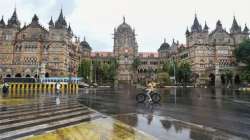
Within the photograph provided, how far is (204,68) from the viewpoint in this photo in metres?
86.1

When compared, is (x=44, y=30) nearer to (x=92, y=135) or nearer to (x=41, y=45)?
(x=41, y=45)

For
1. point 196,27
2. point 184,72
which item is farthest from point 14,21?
point 196,27

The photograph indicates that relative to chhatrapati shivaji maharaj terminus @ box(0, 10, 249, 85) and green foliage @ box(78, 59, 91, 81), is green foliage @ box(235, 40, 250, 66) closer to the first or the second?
chhatrapati shivaji maharaj terminus @ box(0, 10, 249, 85)

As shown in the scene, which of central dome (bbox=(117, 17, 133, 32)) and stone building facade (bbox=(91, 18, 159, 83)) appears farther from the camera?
central dome (bbox=(117, 17, 133, 32))

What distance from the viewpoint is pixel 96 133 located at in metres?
8.30

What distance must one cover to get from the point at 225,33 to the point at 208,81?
1981 centimetres

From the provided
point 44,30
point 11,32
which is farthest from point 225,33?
point 11,32

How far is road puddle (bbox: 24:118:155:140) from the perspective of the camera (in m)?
7.63

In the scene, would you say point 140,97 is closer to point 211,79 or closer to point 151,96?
point 151,96

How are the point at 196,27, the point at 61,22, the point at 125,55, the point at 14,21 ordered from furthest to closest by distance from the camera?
the point at 125,55, the point at 196,27, the point at 61,22, the point at 14,21

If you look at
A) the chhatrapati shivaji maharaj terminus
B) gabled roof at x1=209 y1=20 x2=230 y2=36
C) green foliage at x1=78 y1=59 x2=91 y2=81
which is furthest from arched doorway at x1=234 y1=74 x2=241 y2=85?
green foliage at x1=78 y1=59 x2=91 y2=81

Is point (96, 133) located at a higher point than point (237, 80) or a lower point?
lower

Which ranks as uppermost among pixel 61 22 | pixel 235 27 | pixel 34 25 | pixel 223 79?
pixel 61 22

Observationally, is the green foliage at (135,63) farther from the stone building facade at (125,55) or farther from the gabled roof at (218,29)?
the gabled roof at (218,29)
